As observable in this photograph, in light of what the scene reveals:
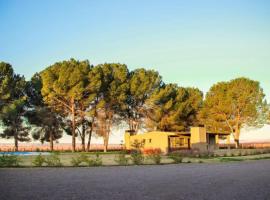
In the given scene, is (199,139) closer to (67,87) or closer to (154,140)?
(154,140)

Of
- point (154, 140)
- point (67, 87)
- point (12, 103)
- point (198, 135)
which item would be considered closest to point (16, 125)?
point (12, 103)

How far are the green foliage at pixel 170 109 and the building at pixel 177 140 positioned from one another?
6.39m

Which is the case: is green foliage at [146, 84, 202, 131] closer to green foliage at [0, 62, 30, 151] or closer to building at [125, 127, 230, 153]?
building at [125, 127, 230, 153]

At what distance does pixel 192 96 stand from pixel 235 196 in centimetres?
4196

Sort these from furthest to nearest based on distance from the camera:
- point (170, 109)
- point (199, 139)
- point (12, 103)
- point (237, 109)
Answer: point (237, 109) < point (170, 109) < point (12, 103) < point (199, 139)

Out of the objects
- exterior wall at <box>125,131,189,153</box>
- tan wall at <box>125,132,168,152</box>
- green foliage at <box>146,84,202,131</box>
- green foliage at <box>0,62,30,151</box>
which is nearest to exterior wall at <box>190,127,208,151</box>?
exterior wall at <box>125,131,189,153</box>

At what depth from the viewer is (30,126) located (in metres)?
41.6

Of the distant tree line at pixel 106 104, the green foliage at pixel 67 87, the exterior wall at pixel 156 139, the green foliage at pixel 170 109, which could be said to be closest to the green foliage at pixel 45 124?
the distant tree line at pixel 106 104

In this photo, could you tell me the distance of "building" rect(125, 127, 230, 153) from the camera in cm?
3181

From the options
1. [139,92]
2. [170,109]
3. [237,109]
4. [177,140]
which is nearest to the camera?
[177,140]

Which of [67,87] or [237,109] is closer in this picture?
[67,87]

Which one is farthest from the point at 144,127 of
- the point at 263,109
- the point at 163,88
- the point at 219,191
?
the point at 219,191

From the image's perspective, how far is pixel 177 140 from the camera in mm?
34625

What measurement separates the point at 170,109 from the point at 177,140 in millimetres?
9261
